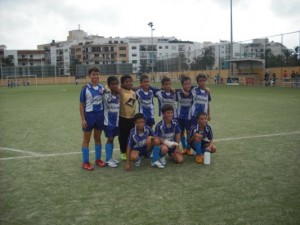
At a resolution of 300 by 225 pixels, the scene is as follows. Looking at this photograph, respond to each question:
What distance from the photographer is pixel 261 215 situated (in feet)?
11.8

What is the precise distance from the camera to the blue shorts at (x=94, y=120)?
5512mm

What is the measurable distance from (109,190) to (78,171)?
1.14 metres

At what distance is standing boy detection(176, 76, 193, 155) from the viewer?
6.45m

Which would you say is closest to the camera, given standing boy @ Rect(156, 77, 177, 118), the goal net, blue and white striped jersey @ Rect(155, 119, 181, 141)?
blue and white striped jersey @ Rect(155, 119, 181, 141)

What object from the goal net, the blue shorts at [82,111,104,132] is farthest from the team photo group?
the goal net

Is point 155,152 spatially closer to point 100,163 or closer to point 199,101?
point 100,163

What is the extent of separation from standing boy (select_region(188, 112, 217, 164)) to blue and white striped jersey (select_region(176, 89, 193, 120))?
1.36 feet

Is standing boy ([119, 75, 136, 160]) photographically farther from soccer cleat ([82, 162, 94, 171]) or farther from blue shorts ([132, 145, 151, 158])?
soccer cleat ([82, 162, 94, 171])

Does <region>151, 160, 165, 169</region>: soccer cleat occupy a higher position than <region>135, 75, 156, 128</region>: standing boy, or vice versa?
<region>135, 75, 156, 128</region>: standing boy

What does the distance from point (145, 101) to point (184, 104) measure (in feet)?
2.68

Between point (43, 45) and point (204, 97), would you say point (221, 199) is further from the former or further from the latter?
point (43, 45)

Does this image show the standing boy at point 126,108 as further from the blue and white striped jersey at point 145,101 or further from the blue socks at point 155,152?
the blue socks at point 155,152

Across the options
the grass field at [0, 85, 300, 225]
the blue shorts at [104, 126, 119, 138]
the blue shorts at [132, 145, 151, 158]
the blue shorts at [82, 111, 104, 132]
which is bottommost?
the grass field at [0, 85, 300, 225]

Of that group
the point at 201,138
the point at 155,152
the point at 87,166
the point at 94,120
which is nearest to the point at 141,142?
the point at 155,152
